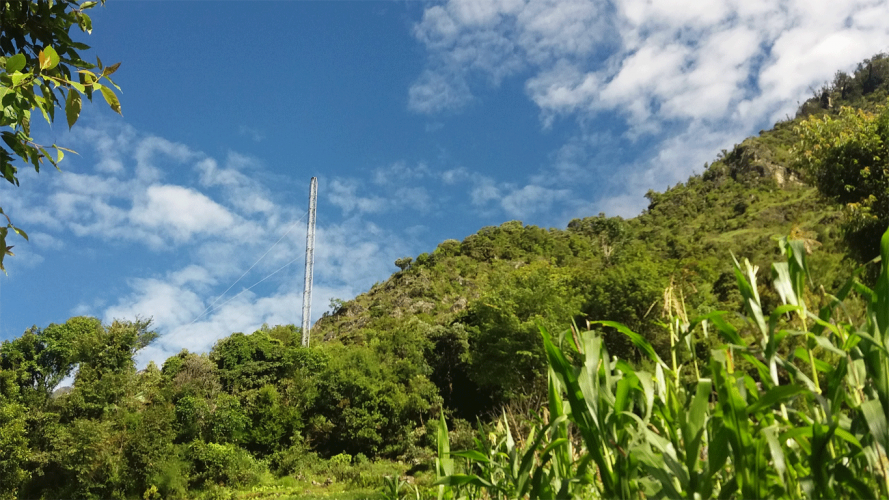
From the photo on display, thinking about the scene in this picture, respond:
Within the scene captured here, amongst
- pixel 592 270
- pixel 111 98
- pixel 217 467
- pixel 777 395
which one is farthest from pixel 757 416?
pixel 592 270

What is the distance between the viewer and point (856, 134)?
11023 millimetres

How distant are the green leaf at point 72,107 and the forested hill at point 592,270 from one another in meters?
2.18

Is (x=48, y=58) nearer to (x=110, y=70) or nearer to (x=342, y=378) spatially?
(x=110, y=70)

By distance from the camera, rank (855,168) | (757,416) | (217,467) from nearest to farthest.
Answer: (757,416) < (855,168) < (217,467)

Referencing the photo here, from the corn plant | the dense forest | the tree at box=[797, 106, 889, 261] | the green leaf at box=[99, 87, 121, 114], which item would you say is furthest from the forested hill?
the green leaf at box=[99, 87, 121, 114]

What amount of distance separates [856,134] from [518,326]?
12.2 meters

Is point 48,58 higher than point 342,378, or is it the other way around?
point 342,378

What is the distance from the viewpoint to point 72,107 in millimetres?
1545

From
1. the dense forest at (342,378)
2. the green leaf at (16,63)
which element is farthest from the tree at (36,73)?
the dense forest at (342,378)

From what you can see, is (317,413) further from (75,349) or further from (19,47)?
(19,47)

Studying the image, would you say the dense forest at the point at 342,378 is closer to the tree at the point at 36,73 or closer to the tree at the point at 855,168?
the tree at the point at 855,168

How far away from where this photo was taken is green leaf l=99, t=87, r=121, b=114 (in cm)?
158

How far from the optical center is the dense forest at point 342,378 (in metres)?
14.7

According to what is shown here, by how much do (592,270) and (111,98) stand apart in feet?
82.4
